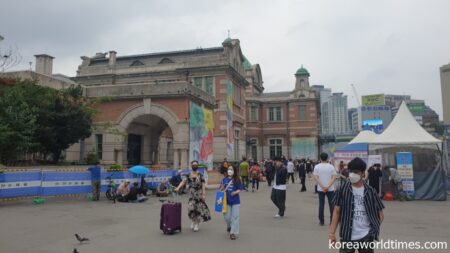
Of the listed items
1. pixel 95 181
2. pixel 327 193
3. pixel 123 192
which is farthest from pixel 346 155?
pixel 95 181

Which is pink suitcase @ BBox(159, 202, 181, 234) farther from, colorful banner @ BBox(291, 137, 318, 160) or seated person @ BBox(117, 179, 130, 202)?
colorful banner @ BBox(291, 137, 318, 160)

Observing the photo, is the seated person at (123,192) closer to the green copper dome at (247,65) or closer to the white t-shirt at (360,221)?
the white t-shirt at (360,221)

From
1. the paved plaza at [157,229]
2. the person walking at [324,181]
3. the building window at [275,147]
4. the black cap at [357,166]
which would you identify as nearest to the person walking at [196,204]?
the paved plaza at [157,229]

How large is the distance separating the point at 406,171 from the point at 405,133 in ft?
6.27

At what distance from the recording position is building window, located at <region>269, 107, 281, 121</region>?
49.2 meters

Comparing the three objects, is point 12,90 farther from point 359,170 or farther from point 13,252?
point 359,170

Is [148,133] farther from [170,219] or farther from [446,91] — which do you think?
[446,91]

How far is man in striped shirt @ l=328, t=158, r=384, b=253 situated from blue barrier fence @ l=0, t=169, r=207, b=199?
37.3ft

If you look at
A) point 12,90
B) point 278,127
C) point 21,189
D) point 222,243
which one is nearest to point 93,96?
point 12,90

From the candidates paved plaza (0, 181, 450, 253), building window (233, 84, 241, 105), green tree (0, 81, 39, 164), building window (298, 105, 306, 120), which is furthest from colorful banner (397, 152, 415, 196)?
building window (298, 105, 306, 120)

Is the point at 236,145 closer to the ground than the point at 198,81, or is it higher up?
closer to the ground

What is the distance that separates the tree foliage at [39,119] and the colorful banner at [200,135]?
17.1 feet

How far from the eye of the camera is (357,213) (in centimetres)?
402

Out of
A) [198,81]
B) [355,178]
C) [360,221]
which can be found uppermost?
[198,81]
